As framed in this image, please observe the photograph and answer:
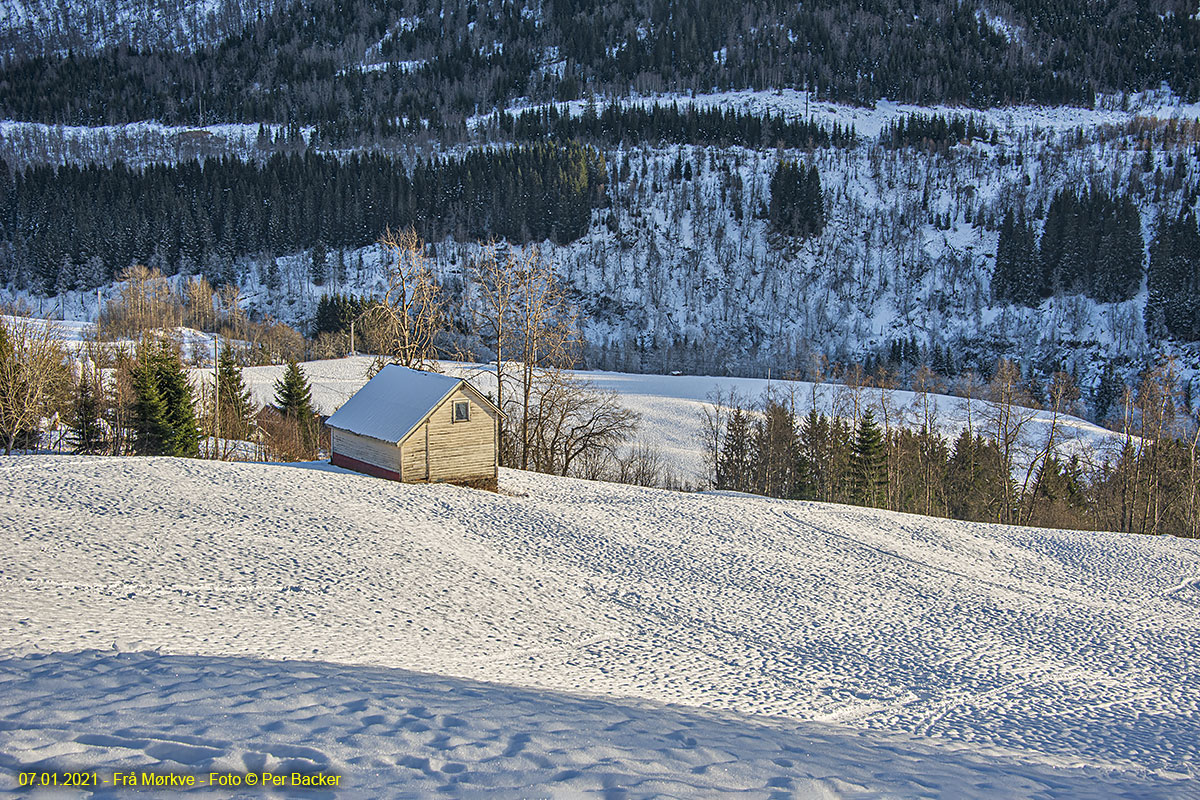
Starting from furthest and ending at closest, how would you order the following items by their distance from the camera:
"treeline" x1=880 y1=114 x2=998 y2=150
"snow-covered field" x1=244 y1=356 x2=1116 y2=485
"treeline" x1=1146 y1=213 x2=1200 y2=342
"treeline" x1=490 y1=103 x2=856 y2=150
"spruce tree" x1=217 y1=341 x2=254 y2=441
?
"treeline" x1=490 y1=103 x2=856 y2=150 → "treeline" x1=880 y1=114 x2=998 y2=150 → "treeline" x1=1146 y1=213 x2=1200 y2=342 → "snow-covered field" x1=244 y1=356 x2=1116 y2=485 → "spruce tree" x1=217 y1=341 x2=254 y2=441

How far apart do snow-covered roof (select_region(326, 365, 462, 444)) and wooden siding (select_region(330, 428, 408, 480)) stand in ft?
1.19

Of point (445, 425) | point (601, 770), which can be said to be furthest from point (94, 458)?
point (601, 770)

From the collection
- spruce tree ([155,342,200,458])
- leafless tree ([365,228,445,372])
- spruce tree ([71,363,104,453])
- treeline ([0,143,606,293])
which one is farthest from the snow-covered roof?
treeline ([0,143,606,293])

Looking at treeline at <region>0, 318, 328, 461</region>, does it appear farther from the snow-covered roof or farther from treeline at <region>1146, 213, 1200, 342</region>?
treeline at <region>1146, 213, 1200, 342</region>

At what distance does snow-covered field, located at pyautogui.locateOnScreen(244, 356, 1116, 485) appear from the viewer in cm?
5728

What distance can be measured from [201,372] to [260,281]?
65.3 m

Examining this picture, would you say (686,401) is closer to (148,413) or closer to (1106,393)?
(148,413)

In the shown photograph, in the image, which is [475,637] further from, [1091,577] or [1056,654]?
[1091,577]

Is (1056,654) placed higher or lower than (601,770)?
lower

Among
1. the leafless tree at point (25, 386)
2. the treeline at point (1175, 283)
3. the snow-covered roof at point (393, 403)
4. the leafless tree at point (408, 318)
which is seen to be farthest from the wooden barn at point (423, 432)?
the treeline at point (1175, 283)

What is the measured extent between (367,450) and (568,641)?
1722 cm

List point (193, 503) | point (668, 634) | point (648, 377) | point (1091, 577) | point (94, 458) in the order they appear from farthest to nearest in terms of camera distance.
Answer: point (648, 377) < point (94, 458) < point (1091, 577) < point (193, 503) < point (668, 634)

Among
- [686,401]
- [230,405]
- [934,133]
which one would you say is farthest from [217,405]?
[934,133]

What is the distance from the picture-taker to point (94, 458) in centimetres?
2662
